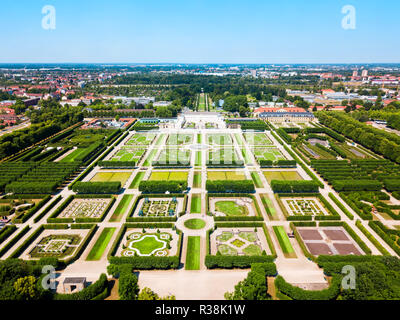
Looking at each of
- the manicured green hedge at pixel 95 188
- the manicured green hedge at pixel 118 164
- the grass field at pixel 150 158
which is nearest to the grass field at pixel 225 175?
the grass field at pixel 150 158

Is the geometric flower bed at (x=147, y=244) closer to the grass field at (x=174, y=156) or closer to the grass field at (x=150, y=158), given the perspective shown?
the grass field at (x=174, y=156)

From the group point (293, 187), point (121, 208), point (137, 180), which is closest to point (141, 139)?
point (137, 180)

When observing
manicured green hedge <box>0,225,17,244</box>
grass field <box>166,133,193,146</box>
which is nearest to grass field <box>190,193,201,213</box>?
manicured green hedge <box>0,225,17,244</box>

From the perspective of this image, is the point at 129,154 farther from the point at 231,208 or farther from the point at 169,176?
the point at 231,208

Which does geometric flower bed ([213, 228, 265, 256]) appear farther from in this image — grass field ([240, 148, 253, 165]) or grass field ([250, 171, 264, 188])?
grass field ([240, 148, 253, 165])
